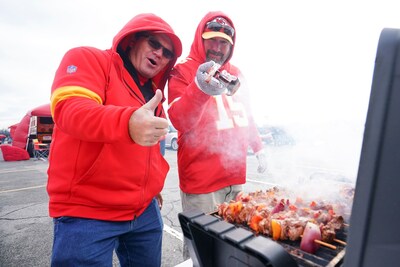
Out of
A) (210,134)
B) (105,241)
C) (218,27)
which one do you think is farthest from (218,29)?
(105,241)

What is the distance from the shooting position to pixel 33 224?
4.70 meters

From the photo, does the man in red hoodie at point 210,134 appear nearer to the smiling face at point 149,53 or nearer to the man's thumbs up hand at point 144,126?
the smiling face at point 149,53

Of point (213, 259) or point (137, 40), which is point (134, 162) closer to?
point (213, 259)

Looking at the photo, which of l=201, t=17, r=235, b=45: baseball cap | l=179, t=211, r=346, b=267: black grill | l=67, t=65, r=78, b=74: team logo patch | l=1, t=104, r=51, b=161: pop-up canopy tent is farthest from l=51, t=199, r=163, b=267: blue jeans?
l=1, t=104, r=51, b=161: pop-up canopy tent

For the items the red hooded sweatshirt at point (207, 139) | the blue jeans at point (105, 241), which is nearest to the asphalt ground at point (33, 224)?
the blue jeans at point (105, 241)

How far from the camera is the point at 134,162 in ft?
5.86

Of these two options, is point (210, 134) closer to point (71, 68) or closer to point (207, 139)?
point (207, 139)

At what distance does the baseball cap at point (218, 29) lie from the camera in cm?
260

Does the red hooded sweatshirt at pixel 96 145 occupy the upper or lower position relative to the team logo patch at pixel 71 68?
lower

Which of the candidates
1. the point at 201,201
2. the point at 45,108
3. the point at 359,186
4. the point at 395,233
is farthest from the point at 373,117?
the point at 45,108

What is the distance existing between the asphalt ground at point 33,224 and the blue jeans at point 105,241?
1.51 metres

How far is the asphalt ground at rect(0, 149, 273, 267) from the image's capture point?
3514 mm

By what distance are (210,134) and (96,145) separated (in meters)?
1.25

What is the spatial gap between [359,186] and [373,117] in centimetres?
19
